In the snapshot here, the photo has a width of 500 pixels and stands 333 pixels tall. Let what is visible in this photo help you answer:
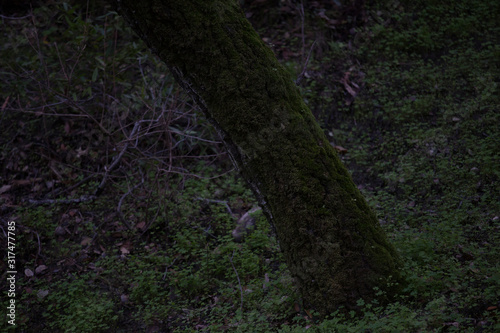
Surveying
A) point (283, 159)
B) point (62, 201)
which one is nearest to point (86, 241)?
point (62, 201)

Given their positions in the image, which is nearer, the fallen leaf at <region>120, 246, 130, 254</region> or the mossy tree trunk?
the mossy tree trunk

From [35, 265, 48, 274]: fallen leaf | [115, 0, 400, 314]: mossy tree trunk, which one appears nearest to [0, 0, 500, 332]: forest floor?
[35, 265, 48, 274]: fallen leaf

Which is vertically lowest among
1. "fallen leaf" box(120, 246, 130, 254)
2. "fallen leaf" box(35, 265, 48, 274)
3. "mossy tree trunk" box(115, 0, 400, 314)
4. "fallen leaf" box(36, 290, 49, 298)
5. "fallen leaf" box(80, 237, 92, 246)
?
"fallen leaf" box(35, 265, 48, 274)

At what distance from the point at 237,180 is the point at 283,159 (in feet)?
9.36

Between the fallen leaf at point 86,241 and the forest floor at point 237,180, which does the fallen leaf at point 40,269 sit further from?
the fallen leaf at point 86,241

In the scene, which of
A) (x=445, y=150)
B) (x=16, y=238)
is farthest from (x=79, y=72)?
(x=445, y=150)

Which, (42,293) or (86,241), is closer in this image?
(42,293)

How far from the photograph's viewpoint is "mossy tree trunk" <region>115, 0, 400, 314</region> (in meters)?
2.74

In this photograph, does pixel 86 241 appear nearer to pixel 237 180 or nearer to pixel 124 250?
pixel 124 250

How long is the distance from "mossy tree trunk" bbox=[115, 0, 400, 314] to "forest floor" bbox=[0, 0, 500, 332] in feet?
0.82

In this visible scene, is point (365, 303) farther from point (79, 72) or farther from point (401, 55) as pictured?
point (79, 72)

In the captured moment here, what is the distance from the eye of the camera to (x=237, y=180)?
5637 millimetres

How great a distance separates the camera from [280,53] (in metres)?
6.98

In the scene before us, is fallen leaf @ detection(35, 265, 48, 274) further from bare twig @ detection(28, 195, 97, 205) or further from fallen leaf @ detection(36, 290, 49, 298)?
bare twig @ detection(28, 195, 97, 205)
